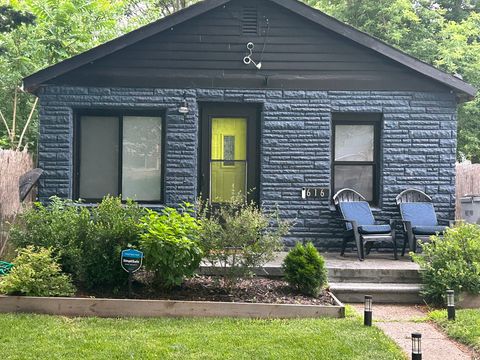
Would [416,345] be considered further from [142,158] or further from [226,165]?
[142,158]

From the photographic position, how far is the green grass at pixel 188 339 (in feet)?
15.6

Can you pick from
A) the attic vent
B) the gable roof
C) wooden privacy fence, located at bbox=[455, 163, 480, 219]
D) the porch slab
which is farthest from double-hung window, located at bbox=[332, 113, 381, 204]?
wooden privacy fence, located at bbox=[455, 163, 480, 219]

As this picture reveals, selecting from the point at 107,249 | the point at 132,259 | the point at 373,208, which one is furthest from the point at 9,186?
the point at 373,208

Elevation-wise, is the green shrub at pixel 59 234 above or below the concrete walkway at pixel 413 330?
above

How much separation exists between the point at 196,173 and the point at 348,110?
2883mm

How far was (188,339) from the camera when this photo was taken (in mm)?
5145

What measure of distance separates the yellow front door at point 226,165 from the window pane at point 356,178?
170 cm

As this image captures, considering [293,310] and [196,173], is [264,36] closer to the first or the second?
[196,173]

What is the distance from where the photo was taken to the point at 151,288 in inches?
265

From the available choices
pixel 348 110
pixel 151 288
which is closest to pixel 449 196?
pixel 348 110

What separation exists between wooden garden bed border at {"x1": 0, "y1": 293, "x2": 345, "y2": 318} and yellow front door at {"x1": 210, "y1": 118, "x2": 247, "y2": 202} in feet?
12.9

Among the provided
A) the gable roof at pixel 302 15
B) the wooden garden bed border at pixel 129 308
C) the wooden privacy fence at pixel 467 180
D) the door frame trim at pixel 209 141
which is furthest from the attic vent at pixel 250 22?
the wooden garden bed border at pixel 129 308

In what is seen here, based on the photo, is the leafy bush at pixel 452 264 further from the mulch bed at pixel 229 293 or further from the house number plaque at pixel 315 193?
the house number plaque at pixel 315 193

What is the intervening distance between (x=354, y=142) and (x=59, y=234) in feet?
17.8
